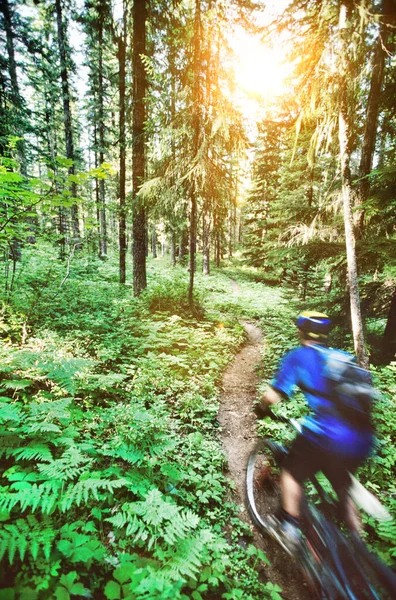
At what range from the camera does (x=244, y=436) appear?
5.40m

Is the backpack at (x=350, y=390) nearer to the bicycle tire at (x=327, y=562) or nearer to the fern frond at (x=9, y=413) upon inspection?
the bicycle tire at (x=327, y=562)

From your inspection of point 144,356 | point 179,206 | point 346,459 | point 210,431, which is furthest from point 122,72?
point 346,459

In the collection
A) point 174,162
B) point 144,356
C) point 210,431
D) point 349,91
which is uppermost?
point 349,91

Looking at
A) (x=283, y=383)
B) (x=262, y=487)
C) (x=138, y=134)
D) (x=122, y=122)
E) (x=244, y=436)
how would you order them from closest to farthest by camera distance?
(x=283, y=383) < (x=262, y=487) < (x=244, y=436) < (x=138, y=134) < (x=122, y=122)

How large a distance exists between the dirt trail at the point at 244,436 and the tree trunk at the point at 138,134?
5.75m

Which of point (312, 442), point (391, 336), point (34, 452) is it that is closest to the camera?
point (34, 452)

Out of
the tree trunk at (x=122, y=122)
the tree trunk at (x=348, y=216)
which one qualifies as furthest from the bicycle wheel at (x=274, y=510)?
the tree trunk at (x=122, y=122)

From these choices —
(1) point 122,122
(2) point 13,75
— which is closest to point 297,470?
(1) point 122,122

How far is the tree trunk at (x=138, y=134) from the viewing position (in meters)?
10.4

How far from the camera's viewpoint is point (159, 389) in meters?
6.20

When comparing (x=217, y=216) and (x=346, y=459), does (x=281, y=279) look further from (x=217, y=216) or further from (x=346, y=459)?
(x=346, y=459)

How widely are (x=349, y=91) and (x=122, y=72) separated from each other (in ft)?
37.6

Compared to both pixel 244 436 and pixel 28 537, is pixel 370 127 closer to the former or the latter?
pixel 244 436

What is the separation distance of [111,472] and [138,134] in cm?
1170
